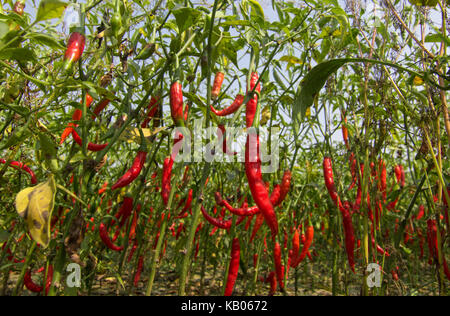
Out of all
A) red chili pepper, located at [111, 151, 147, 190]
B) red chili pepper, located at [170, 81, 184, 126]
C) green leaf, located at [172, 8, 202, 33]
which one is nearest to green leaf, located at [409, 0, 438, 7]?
green leaf, located at [172, 8, 202, 33]

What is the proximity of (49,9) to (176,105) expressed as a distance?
46 centimetres

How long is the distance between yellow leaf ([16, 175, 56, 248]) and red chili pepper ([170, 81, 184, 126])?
0.46m

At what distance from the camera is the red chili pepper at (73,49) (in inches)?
37.6

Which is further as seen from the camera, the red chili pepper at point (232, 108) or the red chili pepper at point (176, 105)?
the red chili pepper at point (232, 108)

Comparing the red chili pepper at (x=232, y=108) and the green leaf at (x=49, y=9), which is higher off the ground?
the green leaf at (x=49, y=9)

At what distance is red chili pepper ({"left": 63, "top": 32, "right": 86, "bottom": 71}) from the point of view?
954 mm

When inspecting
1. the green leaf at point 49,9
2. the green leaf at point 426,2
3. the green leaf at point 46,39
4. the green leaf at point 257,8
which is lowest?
the green leaf at point 46,39

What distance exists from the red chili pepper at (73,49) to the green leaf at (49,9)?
14cm

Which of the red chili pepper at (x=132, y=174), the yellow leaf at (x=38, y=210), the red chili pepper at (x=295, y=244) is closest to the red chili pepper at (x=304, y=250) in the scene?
the red chili pepper at (x=295, y=244)

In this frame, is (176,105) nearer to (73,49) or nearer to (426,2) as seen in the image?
(73,49)

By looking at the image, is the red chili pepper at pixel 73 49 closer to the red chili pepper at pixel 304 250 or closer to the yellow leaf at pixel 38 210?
the yellow leaf at pixel 38 210

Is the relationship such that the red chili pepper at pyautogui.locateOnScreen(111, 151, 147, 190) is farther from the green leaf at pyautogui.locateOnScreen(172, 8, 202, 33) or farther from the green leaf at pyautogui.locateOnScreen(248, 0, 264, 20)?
the green leaf at pyautogui.locateOnScreen(248, 0, 264, 20)

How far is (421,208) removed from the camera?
2451mm
